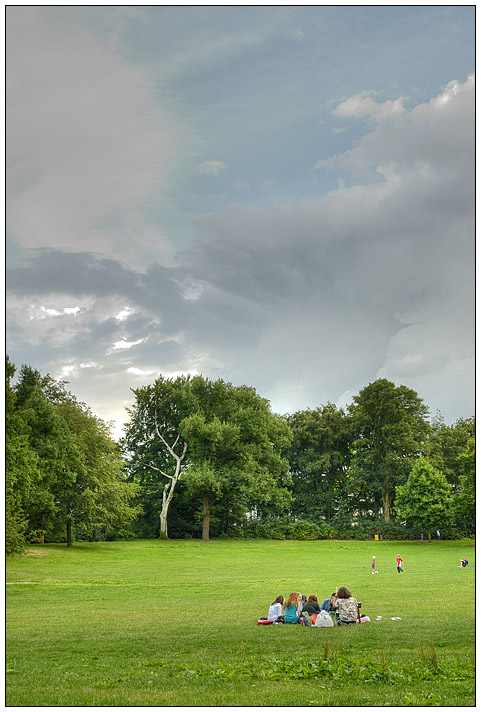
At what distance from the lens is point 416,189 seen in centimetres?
1823

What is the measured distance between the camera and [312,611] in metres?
14.9

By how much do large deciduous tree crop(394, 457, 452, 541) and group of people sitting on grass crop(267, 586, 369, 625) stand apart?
4008 cm

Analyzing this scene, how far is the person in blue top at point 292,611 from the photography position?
14640 mm

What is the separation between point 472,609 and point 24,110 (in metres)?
18.1

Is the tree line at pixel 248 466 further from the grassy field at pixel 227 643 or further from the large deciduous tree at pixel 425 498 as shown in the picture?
the grassy field at pixel 227 643

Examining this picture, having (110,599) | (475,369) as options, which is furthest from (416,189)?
(110,599)

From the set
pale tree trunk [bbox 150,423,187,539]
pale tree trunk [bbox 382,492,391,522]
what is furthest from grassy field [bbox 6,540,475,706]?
pale tree trunk [bbox 382,492,391,522]

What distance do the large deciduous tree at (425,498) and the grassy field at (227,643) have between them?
22572 mm

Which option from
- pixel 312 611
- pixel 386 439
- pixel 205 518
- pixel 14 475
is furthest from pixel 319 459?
pixel 312 611

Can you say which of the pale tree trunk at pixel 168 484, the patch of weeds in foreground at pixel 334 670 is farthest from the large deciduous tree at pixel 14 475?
the pale tree trunk at pixel 168 484

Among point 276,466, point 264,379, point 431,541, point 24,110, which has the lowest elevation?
point 431,541

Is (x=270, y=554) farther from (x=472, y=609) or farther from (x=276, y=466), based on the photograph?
(x=472, y=609)

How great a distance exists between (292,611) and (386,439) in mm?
53334

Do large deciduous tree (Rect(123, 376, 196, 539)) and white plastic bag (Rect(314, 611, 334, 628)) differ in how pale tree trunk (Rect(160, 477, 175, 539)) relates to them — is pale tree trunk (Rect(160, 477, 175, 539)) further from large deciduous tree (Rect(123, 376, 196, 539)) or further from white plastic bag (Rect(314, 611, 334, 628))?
white plastic bag (Rect(314, 611, 334, 628))
